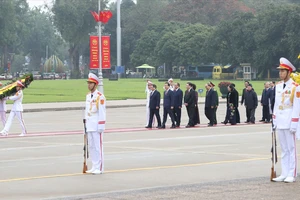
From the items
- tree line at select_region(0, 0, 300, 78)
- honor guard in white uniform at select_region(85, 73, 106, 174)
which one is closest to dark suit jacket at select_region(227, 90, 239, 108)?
honor guard in white uniform at select_region(85, 73, 106, 174)

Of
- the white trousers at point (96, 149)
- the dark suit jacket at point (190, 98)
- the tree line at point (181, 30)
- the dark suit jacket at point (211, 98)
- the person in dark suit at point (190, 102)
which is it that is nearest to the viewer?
the white trousers at point (96, 149)

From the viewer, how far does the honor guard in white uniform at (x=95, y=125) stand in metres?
14.3

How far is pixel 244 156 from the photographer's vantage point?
1739 centimetres

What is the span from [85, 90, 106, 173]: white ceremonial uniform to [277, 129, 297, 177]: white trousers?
3.37 metres

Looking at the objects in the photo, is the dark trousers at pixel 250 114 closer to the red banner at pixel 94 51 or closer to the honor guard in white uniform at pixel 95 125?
the honor guard in white uniform at pixel 95 125

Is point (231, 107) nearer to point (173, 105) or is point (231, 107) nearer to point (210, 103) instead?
point (210, 103)

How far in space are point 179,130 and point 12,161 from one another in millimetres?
10484

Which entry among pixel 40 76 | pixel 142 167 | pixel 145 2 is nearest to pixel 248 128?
pixel 142 167

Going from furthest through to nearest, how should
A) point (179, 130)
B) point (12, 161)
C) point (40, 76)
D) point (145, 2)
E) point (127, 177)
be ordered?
1. point (145, 2)
2. point (40, 76)
3. point (179, 130)
4. point (12, 161)
5. point (127, 177)

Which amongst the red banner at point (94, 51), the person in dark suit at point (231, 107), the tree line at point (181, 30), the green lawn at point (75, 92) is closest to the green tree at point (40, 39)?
the tree line at point (181, 30)

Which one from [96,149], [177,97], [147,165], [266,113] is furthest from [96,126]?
[266,113]

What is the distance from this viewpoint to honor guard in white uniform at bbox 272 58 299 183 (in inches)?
504

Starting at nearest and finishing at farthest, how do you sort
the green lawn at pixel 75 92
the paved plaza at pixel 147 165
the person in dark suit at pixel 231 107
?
the paved plaza at pixel 147 165 → the person in dark suit at pixel 231 107 → the green lawn at pixel 75 92

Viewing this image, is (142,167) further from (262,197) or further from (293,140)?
(262,197)
